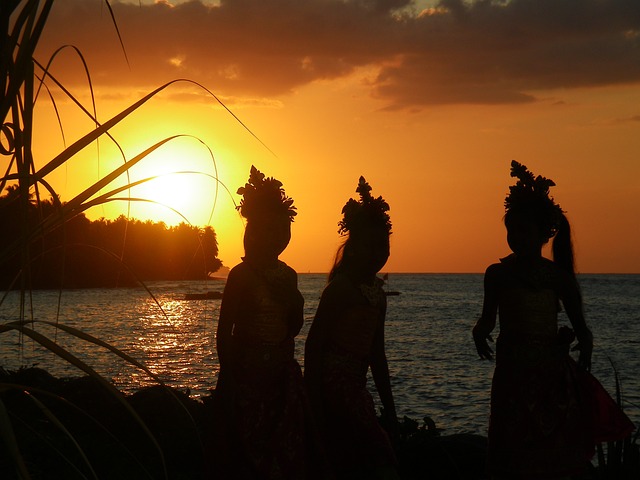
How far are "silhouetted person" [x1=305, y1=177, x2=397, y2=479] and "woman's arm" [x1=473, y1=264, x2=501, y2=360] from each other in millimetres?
575

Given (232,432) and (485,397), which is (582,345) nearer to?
(232,432)

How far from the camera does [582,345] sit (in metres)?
4.86

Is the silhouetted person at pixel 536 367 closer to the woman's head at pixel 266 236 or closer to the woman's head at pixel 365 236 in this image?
the woman's head at pixel 365 236

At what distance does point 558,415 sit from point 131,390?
12844mm

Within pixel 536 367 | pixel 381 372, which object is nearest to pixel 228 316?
pixel 381 372

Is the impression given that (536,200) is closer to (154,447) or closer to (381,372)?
(381,372)

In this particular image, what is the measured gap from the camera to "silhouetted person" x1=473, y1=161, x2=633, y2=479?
4.86 metres

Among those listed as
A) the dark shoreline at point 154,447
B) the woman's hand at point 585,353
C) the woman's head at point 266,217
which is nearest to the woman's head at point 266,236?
the woman's head at point 266,217

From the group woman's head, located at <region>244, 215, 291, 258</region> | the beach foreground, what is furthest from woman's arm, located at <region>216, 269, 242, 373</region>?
the beach foreground

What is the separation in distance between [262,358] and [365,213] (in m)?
1.08

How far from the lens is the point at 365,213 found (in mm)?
4945

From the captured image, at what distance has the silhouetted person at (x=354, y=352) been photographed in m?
4.53

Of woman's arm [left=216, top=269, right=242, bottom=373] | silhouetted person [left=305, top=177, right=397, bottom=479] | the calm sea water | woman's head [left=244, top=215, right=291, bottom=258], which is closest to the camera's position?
woman's arm [left=216, top=269, right=242, bottom=373]

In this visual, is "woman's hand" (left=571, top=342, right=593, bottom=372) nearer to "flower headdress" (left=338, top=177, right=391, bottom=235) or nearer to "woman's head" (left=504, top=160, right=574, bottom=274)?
"woman's head" (left=504, top=160, right=574, bottom=274)
